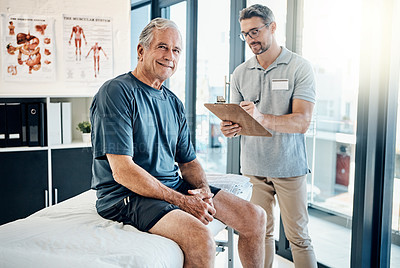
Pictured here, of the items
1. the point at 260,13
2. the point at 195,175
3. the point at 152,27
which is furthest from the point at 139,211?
the point at 260,13

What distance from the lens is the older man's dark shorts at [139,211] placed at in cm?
159

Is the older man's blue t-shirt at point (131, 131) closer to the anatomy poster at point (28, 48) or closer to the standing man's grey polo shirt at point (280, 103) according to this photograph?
the standing man's grey polo shirt at point (280, 103)

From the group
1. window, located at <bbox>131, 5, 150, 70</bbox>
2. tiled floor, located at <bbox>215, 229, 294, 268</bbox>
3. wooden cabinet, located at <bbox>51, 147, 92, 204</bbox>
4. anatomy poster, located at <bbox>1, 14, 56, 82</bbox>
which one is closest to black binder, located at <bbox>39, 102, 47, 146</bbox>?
wooden cabinet, located at <bbox>51, 147, 92, 204</bbox>

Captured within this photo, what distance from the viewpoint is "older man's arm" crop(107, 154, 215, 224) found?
5.43 ft

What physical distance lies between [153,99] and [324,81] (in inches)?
49.4

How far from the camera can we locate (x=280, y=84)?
6.91 ft

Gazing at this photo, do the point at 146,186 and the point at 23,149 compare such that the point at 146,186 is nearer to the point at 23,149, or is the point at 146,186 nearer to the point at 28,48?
the point at 23,149

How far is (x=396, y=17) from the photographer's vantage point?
1964 millimetres

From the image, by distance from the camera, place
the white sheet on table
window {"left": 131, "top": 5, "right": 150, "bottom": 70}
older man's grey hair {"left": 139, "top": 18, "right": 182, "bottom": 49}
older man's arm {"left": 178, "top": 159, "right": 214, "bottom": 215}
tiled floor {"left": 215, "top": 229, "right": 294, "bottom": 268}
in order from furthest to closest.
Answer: window {"left": 131, "top": 5, "right": 150, "bottom": 70} < tiled floor {"left": 215, "top": 229, "right": 294, "bottom": 268} < older man's arm {"left": 178, "top": 159, "right": 214, "bottom": 215} < older man's grey hair {"left": 139, "top": 18, "right": 182, "bottom": 49} < the white sheet on table

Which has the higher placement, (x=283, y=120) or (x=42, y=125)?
(x=283, y=120)

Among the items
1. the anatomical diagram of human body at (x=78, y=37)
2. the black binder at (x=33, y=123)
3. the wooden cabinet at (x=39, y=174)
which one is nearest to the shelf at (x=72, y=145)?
the wooden cabinet at (x=39, y=174)

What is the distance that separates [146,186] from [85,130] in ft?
6.33

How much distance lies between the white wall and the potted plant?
0.28m

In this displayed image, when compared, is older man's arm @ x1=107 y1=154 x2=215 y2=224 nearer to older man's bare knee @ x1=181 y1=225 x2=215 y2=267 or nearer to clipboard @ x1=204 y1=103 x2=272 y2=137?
older man's bare knee @ x1=181 y1=225 x2=215 y2=267
